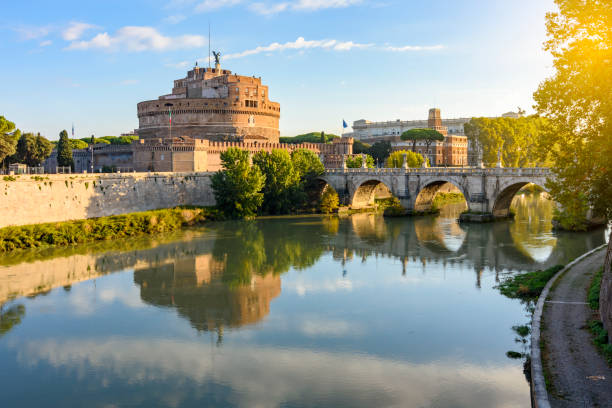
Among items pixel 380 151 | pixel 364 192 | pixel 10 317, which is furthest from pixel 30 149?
pixel 380 151

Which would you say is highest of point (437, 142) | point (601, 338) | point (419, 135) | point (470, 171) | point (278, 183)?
point (419, 135)

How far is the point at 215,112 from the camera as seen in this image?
194ft

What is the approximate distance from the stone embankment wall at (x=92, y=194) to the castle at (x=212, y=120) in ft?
31.2

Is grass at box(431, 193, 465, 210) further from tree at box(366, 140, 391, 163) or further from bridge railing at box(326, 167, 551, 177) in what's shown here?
tree at box(366, 140, 391, 163)

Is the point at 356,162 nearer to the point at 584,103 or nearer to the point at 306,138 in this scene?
the point at 306,138

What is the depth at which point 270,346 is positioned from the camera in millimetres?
15117

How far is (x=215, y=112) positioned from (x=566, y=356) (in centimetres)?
5150

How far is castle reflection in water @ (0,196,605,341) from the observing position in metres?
20.2

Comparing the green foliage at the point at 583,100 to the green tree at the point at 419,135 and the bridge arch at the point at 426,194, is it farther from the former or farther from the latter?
the green tree at the point at 419,135

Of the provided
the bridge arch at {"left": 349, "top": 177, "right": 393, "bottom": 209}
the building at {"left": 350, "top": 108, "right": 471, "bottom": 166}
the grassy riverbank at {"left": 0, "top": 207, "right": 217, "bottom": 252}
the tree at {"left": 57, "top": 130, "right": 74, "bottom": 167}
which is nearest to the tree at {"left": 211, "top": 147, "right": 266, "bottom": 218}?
the grassy riverbank at {"left": 0, "top": 207, "right": 217, "bottom": 252}

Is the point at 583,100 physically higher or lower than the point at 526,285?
higher

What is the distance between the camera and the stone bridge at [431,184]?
3644 cm

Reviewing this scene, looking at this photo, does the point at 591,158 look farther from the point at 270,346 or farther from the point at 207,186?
the point at 207,186

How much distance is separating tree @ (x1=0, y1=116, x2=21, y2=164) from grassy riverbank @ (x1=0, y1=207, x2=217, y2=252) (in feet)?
22.6
